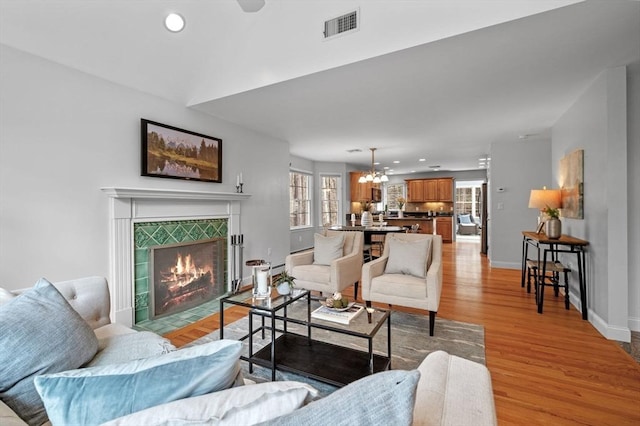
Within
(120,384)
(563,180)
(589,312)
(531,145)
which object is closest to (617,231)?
(589,312)

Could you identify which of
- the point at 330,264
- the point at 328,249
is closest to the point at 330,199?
the point at 328,249

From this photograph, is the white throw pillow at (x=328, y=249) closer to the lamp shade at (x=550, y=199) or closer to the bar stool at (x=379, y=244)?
the bar stool at (x=379, y=244)

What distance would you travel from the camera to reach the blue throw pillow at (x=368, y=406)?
1.90ft

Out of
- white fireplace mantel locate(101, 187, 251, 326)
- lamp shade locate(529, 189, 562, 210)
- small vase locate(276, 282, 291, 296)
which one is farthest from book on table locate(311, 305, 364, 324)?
lamp shade locate(529, 189, 562, 210)

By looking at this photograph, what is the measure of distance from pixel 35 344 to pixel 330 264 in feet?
9.51

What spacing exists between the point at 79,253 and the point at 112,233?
1.03 ft

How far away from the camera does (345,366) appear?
2025mm

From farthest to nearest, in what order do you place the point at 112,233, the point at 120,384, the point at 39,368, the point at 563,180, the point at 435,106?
the point at 563,180
the point at 435,106
the point at 112,233
the point at 39,368
the point at 120,384

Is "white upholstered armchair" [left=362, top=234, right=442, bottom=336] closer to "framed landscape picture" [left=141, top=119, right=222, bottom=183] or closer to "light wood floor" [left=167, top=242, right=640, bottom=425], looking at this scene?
"light wood floor" [left=167, top=242, right=640, bottom=425]

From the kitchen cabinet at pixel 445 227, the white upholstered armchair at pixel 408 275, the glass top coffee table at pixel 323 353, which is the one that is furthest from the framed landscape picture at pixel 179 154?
the kitchen cabinet at pixel 445 227

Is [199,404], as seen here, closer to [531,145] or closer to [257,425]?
[257,425]

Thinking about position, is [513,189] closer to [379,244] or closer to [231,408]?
[379,244]

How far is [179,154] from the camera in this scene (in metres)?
3.60

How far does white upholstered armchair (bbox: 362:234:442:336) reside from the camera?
114 inches
